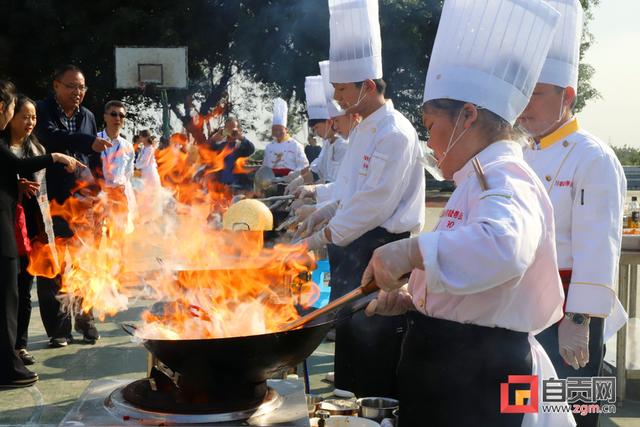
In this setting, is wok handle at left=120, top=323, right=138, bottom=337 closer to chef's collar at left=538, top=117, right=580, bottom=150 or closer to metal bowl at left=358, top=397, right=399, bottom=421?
metal bowl at left=358, top=397, right=399, bottom=421

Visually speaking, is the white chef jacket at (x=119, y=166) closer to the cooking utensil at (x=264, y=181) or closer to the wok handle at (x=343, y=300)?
the cooking utensil at (x=264, y=181)

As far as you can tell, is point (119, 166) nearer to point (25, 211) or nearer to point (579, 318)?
point (25, 211)

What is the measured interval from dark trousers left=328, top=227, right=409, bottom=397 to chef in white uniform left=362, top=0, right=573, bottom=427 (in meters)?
1.80

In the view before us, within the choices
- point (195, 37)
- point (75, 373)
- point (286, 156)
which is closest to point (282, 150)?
point (286, 156)

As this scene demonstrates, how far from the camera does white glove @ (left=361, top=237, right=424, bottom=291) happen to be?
1799 millimetres

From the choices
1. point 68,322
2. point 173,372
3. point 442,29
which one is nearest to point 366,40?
point 442,29

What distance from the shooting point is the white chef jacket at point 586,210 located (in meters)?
2.72

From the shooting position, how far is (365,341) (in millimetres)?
4094

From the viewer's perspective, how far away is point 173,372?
224cm

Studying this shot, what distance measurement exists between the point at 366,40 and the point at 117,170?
391 cm

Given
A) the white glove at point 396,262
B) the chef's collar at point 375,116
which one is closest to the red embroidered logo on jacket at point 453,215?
the white glove at point 396,262

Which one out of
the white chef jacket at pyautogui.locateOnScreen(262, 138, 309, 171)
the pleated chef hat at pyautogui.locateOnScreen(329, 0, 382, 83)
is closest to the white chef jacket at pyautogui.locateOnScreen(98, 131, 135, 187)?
the pleated chef hat at pyautogui.locateOnScreen(329, 0, 382, 83)

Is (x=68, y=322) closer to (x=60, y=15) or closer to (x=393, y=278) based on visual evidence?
(x=393, y=278)

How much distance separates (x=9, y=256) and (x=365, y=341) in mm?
2416
